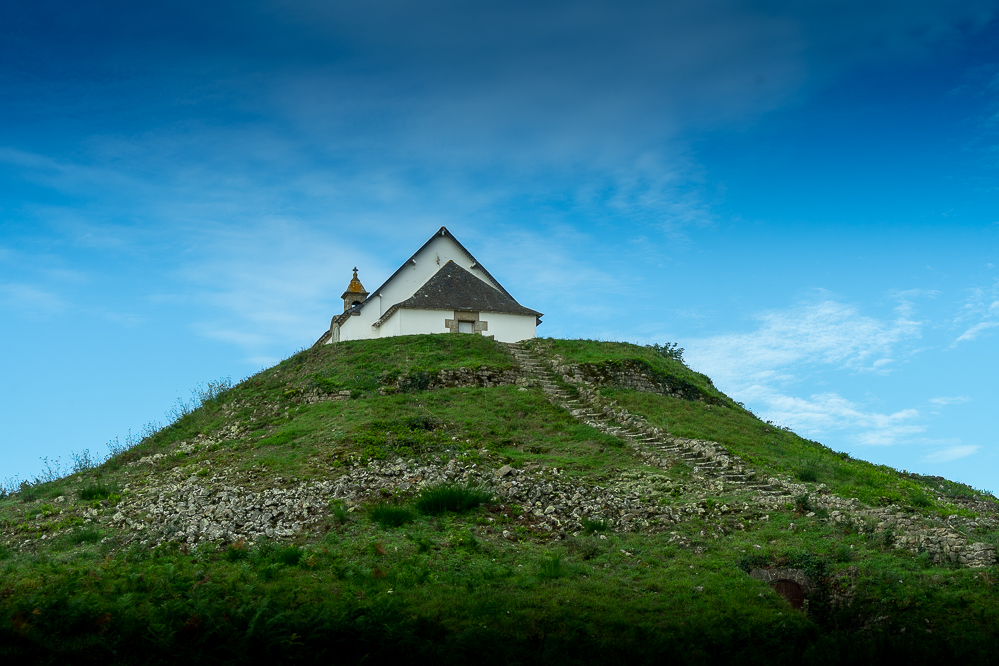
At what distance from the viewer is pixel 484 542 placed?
15.8 meters

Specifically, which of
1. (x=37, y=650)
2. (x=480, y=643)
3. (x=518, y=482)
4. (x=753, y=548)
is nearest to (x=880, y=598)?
(x=753, y=548)

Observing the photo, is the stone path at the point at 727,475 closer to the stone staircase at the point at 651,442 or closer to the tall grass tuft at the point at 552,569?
the stone staircase at the point at 651,442

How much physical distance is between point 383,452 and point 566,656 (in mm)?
11906

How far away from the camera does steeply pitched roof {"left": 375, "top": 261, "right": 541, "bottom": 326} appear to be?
129 ft

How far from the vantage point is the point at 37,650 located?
1054 cm

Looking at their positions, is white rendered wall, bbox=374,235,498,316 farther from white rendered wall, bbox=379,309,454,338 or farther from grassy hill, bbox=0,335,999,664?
grassy hill, bbox=0,335,999,664

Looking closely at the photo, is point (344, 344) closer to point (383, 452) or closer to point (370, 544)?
point (383, 452)

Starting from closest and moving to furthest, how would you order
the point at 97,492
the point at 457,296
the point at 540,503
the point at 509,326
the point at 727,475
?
the point at 540,503, the point at 727,475, the point at 97,492, the point at 509,326, the point at 457,296

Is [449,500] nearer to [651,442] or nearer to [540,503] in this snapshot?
[540,503]

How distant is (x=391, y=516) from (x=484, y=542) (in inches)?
96.2

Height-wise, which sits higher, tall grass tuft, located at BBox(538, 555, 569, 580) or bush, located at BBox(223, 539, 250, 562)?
bush, located at BBox(223, 539, 250, 562)

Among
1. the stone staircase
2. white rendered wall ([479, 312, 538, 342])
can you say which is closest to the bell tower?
white rendered wall ([479, 312, 538, 342])

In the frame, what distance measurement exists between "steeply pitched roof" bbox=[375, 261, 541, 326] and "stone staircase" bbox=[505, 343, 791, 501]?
6650 millimetres

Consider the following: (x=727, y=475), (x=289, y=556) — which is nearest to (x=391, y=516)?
(x=289, y=556)
